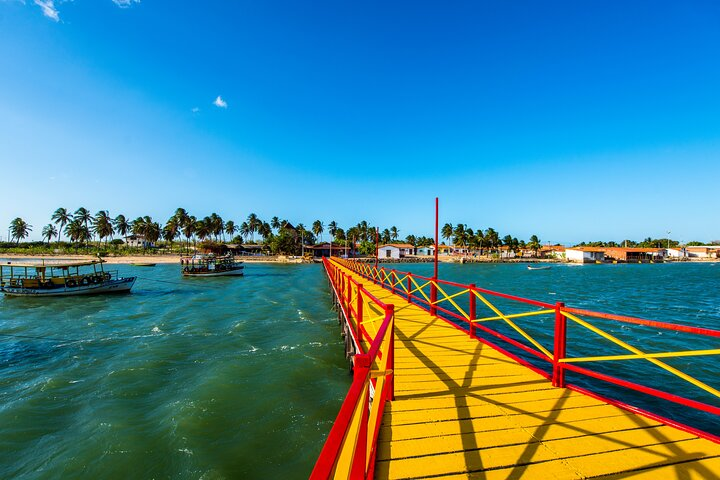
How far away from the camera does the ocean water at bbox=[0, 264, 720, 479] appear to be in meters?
6.09

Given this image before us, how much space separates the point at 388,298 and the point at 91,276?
32.2 m

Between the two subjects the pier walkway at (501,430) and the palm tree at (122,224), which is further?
the palm tree at (122,224)

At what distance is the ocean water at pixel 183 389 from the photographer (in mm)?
6094

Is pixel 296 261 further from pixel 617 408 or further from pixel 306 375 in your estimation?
pixel 617 408

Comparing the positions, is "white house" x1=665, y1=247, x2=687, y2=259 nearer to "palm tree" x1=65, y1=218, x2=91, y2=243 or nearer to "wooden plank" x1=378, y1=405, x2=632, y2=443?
"wooden plank" x1=378, y1=405, x2=632, y2=443

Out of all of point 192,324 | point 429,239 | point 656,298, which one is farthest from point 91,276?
point 429,239

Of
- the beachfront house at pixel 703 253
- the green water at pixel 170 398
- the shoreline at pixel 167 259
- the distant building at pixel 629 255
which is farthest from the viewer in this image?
the beachfront house at pixel 703 253

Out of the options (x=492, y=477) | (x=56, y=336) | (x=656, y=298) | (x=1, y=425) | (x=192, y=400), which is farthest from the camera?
(x=656, y=298)

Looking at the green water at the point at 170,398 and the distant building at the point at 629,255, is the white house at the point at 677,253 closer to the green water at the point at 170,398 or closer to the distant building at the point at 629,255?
the distant building at the point at 629,255

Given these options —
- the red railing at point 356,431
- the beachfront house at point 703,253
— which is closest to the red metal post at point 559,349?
the red railing at point 356,431

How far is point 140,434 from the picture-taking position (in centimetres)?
687

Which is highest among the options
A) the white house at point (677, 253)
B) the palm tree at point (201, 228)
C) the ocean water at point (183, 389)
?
the palm tree at point (201, 228)

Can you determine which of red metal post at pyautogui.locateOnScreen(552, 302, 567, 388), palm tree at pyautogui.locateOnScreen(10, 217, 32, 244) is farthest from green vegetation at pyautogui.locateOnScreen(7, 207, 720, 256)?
red metal post at pyautogui.locateOnScreen(552, 302, 567, 388)

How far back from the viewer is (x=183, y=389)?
8.91 meters
